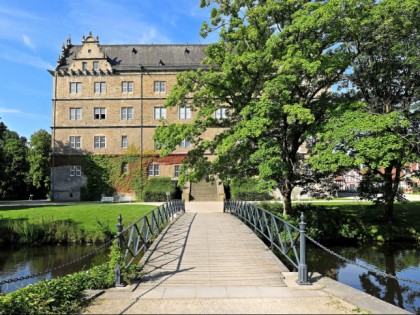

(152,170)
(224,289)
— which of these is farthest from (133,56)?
(224,289)

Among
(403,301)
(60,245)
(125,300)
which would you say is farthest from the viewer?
(60,245)

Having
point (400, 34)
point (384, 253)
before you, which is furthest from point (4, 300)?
point (400, 34)

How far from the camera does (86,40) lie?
39844 mm

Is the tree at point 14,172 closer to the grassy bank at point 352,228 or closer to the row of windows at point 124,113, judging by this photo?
the row of windows at point 124,113

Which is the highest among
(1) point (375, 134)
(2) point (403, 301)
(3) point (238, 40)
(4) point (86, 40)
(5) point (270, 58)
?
(4) point (86, 40)

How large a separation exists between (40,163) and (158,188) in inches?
881

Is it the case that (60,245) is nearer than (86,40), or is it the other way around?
(60,245)

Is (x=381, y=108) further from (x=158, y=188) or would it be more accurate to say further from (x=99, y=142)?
(x=99, y=142)

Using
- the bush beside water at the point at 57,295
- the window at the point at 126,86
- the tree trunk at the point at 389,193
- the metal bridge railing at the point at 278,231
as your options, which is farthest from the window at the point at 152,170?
the bush beside water at the point at 57,295

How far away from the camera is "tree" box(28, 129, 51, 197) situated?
162ft

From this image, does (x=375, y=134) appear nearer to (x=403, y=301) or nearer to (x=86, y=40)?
(x=403, y=301)

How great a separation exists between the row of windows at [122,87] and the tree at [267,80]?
76.3 feet

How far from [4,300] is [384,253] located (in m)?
15.1

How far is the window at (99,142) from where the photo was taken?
40.2m
